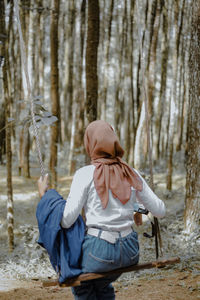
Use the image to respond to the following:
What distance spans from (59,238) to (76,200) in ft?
0.89

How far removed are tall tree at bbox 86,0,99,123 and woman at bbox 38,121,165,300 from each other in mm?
3159

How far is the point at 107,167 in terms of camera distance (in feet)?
7.89

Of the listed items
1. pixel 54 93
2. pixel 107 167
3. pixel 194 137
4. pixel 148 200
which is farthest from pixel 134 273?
pixel 54 93

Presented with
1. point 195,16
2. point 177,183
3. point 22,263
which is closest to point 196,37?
point 195,16

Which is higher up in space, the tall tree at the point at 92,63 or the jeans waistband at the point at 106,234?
the tall tree at the point at 92,63

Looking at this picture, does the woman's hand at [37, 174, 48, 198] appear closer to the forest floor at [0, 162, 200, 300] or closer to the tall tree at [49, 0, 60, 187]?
the forest floor at [0, 162, 200, 300]

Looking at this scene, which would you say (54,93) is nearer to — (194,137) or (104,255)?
(194,137)

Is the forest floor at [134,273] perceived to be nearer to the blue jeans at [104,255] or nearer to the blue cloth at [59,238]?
the blue jeans at [104,255]

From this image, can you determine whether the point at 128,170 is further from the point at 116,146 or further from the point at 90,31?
the point at 90,31

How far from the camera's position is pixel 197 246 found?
19.8ft

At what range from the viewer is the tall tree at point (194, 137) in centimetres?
610

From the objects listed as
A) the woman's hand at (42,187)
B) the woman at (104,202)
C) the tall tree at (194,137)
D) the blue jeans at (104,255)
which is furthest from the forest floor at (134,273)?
the woman's hand at (42,187)

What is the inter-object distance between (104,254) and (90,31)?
13.3 feet

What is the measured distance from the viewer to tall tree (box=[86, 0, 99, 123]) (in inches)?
221
